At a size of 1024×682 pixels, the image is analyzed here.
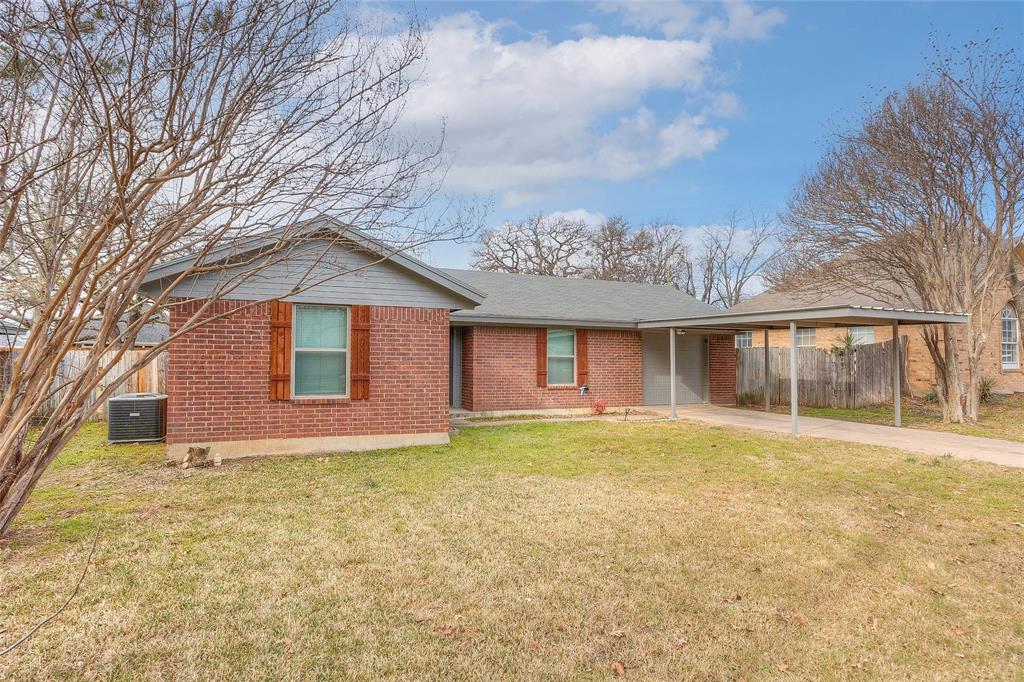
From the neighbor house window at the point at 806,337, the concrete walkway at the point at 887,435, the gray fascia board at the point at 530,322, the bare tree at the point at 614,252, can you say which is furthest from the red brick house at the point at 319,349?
the bare tree at the point at 614,252

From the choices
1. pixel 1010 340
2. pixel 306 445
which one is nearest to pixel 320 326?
pixel 306 445

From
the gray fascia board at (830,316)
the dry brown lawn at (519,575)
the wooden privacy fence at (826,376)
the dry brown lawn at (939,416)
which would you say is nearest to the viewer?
the dry brown lawn at (519,575)

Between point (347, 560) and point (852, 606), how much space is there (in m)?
3.53

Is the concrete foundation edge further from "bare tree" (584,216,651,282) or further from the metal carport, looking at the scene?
"bare tree" (584,216,651,282)

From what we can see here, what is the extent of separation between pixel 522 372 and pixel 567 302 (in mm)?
2797

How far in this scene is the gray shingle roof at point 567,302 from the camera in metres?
12.9

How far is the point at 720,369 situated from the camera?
15.9 meters

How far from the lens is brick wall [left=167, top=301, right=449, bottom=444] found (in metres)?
7.76

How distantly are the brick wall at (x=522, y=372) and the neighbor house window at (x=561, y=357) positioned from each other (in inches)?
10.2

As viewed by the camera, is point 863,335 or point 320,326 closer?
point 320,326

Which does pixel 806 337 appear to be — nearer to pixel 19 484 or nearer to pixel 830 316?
pixel 830 316

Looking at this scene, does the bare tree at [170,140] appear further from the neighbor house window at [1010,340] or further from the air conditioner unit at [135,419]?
the neighbor house window at [1010,340]

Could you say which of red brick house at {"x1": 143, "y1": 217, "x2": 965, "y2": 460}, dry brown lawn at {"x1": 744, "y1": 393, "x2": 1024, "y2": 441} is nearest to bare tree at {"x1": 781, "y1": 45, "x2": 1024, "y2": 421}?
dry brown lawn at {"x1": 744, "y1": 393, "x2": 1024, "y2": 441}

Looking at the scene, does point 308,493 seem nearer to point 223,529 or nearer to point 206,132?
point 223,529
